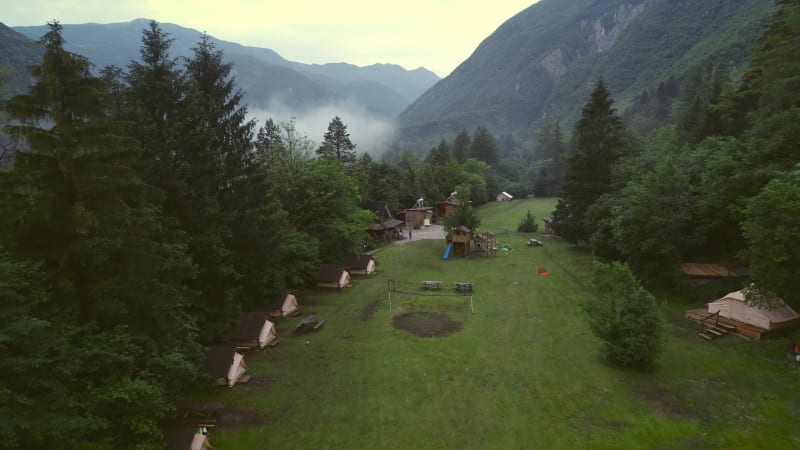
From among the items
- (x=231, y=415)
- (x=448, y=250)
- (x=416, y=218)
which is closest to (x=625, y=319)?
(x=231, y=415)

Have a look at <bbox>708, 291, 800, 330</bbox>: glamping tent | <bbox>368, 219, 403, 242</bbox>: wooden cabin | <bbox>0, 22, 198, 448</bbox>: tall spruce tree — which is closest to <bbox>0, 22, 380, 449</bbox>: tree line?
<bbox>0, 22, 198, 448</bbox>: tall spruce tree

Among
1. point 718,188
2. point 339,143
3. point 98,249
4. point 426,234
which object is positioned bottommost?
point 426,234

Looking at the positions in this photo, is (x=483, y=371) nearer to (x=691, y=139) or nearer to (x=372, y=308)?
(x=372, y=308)

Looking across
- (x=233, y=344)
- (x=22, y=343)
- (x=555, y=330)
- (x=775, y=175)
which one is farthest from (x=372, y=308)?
(x=775, y=175)

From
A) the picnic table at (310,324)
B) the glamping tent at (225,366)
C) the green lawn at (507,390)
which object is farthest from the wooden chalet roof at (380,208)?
the glamping tent at (225,366)

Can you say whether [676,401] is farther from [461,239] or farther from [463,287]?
[461,239]

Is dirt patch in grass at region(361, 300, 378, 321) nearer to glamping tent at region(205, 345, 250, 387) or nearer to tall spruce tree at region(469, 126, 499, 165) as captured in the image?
glamping tent at region(205, 345, 250, 387)
